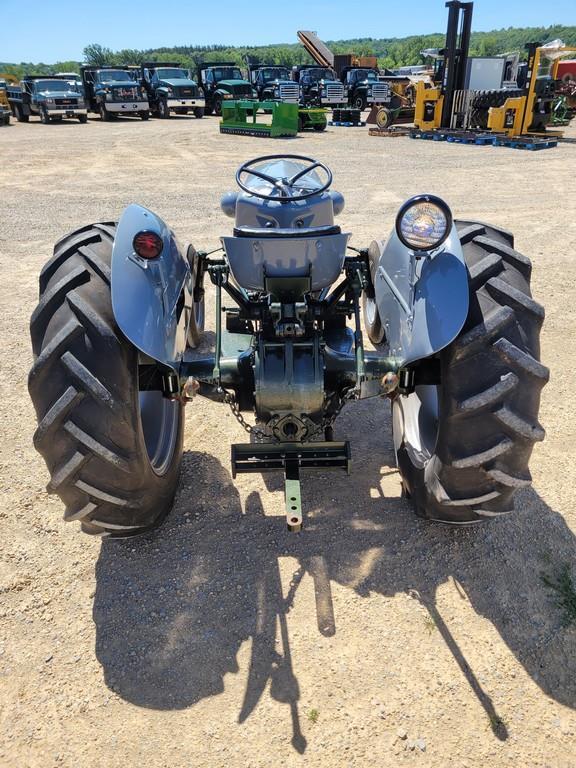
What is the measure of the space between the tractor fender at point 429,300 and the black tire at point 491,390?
0.28 ft

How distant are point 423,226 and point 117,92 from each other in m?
25.8

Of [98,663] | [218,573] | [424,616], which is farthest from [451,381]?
[98,663]

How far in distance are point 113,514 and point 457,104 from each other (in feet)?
63.2

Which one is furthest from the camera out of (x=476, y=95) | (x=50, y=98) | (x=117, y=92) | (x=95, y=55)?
(x=95, y=55)

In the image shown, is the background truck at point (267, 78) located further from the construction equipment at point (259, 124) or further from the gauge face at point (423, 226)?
the gauge face at point (423, 226)

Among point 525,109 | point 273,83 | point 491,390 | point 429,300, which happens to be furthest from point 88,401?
point 273,83

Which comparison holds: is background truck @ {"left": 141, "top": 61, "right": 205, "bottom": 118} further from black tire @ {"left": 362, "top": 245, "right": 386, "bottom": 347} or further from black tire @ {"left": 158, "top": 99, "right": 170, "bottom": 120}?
black tire @ {"left": 362, "top": 245, "right": 386, "bottom": 347}

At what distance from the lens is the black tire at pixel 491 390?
227 centimetres

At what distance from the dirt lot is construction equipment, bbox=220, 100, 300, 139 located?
662 inches

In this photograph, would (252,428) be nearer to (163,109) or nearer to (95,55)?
(163,109)

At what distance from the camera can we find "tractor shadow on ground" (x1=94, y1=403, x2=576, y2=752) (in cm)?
229

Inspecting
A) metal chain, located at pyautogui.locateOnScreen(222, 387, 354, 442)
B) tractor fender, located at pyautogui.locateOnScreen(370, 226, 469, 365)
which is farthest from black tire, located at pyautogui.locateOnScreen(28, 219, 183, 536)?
tractor fender, located at pyautogui.locateOnScreen(370, 226, 469, 365)

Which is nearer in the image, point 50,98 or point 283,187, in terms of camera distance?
point 283,187

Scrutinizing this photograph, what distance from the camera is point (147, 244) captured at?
97.3 inches
